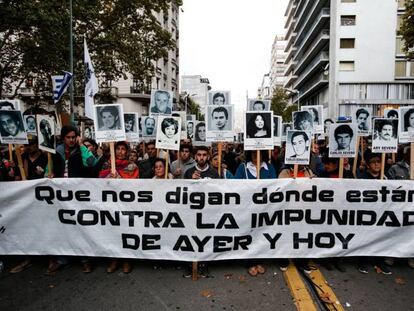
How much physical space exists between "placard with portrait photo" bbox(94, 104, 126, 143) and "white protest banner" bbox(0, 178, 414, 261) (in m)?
Result: 0.68

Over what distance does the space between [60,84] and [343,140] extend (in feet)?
31.1

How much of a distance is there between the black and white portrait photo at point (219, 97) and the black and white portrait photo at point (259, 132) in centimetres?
337

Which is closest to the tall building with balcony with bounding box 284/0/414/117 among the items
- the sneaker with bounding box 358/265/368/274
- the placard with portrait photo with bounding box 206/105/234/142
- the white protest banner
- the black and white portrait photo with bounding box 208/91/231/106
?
the black and white portrait photo with bounding box 208/91/231/106

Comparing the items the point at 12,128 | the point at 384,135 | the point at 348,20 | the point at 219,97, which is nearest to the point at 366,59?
the point at 348,20

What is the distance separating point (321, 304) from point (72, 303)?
243cm

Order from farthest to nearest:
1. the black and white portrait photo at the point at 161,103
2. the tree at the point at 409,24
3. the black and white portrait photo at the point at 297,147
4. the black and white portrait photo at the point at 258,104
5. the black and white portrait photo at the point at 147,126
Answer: the tree at the point at 409,24, the black and white portrait photo at the point at 258,104, the black and white portrait photo at the point at 147,126, the black and white portrait photo at the point at 161,103, the black and white portrait photo at the point at 297,147

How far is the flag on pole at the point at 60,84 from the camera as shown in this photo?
1022cm

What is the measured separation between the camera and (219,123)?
5062 millimetres

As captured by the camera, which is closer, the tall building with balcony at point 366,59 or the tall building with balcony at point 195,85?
the tall building with balcony at point 366,59

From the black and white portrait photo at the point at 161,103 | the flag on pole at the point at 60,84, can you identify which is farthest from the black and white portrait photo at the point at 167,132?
the flag on pole at the point at 60,84

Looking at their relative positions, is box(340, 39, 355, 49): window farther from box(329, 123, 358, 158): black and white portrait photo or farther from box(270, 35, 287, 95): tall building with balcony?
box(270, 35, 287, 95): tall building with balcony

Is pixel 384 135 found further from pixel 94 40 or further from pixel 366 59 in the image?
pixel 366 59

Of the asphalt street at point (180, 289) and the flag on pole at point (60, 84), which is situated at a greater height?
the flag on pole at point (60, 84)

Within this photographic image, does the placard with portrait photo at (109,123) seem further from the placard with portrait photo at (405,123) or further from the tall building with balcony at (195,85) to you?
the tall building with balcony at (195,85)
